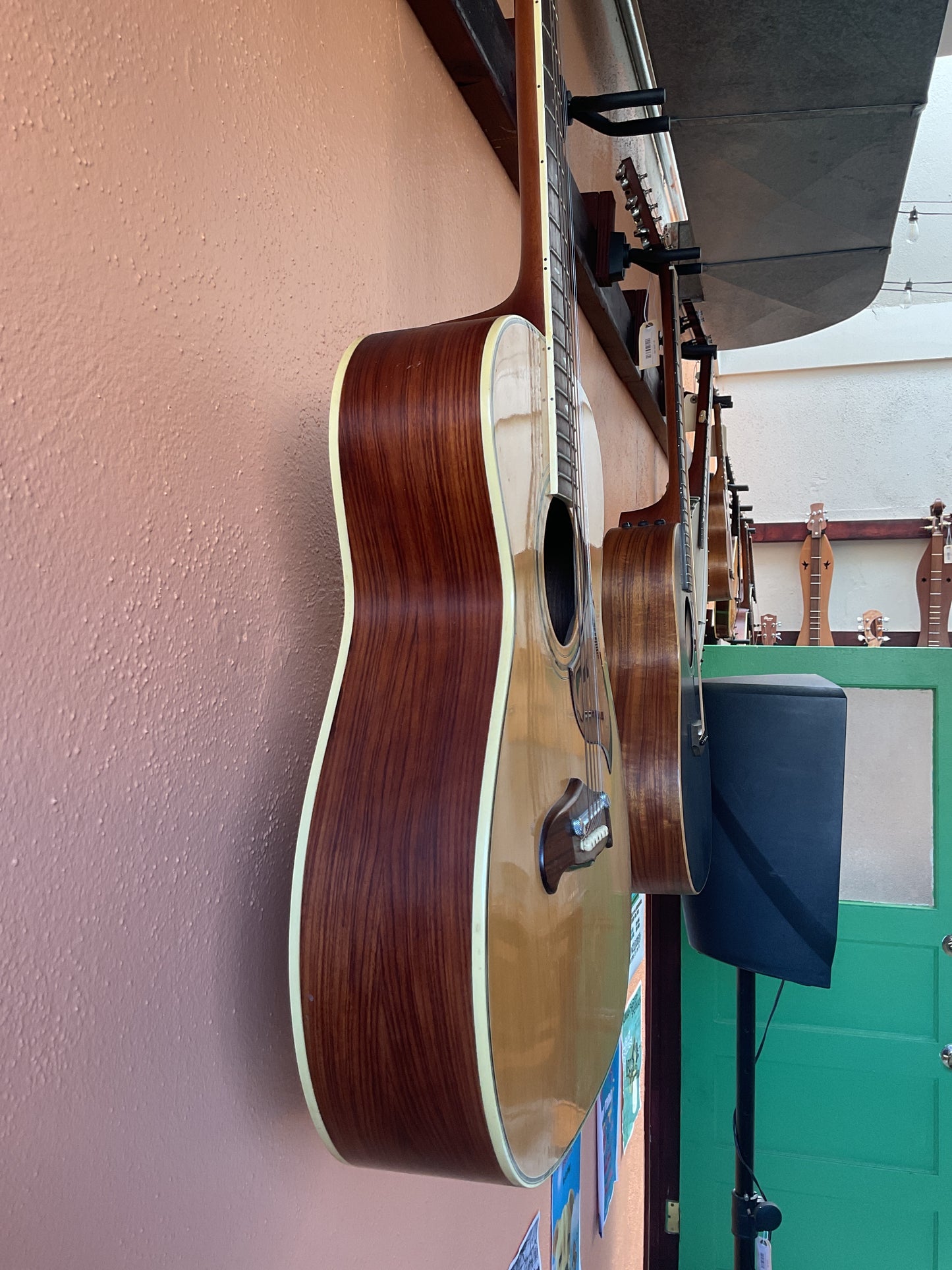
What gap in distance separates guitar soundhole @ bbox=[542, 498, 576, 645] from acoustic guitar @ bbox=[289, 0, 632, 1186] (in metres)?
0.05

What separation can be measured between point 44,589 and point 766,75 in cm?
120

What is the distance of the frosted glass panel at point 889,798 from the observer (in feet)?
6.66

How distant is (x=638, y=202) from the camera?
4.03 feet

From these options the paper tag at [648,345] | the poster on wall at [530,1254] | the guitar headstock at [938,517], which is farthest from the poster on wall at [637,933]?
the guitar headstock at [938,517]

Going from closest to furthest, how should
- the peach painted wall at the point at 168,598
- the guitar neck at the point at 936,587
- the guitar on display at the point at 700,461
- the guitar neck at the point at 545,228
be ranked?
1. the peach painted wall at the point at 168,598
2. the guitar neck at the point at 545,228
3. the guitar on display at the point at 700,461
4. the guitar neck at the point at 936,587

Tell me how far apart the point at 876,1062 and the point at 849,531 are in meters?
3.36

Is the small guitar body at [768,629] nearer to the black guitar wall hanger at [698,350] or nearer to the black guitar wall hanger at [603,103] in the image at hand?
the black guitar wall hanger at [698,350]

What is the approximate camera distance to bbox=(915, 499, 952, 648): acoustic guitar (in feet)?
14.7

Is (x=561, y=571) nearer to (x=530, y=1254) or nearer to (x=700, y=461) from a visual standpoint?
(x=530, y=1254)

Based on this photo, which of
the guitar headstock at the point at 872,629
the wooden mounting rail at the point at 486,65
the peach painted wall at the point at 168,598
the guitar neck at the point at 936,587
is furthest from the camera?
the guitar neck at the point at 936,587

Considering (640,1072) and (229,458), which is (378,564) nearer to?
(229,458)

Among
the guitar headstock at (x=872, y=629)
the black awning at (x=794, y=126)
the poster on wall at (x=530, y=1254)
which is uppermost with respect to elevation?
the black awning at (x=794, y=126)

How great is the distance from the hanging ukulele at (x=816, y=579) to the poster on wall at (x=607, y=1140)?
3247 mm

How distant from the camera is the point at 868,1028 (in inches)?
79.0
